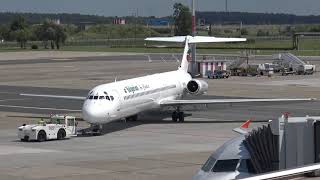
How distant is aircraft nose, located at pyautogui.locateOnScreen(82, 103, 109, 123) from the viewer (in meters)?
40.6

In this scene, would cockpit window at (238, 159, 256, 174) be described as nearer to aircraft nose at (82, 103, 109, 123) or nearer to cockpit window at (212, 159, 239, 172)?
cockpit window at (212, 159, 239, 172)

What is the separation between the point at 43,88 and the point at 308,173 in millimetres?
67682

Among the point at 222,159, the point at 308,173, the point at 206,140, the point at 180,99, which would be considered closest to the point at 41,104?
the point at 180,99

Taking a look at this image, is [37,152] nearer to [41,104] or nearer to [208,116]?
[208,116]

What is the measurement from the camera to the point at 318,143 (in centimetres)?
1496

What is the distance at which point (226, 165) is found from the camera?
51.4 feet

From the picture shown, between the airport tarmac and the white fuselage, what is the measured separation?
1.16 meters

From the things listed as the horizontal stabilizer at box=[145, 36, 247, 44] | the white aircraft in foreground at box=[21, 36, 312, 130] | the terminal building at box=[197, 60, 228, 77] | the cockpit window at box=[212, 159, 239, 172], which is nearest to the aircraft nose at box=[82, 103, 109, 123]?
the white aircraft in foreground at box=[21, 36, 312, 130]

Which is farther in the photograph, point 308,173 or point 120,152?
point 120,152

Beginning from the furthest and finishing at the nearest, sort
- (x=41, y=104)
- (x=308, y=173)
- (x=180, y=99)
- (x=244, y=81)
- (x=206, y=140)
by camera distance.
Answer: (x=244, y=81)
(x=41, y=104)
(x=180, y=99)
(x=206, y=140)
(x=308, y=173)

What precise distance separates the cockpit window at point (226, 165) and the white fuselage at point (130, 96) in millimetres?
25193

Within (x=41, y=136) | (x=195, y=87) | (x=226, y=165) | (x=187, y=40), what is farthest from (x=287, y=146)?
(x=187, y=40)

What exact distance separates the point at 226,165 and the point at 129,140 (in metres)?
24.5

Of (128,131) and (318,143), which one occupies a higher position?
(318,143)
